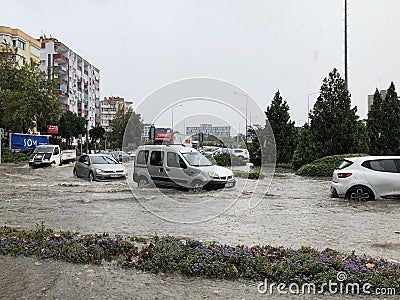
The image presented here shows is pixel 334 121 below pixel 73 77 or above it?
below

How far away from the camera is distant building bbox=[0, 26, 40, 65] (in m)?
60.2

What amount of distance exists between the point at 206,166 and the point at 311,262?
11.1m

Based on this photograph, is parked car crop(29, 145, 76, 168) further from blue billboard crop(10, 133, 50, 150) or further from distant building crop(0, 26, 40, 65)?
distant building crop(0, 26, 40, 65)

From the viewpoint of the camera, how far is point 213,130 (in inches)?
605

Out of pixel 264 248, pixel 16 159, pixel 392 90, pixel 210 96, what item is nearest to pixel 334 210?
pixel 210 96

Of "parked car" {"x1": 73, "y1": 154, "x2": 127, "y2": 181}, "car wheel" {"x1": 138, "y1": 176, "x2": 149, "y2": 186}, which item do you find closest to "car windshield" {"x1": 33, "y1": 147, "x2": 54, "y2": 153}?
"parked car" {"x1": 73, "y1": 154, "x2": 127, "y2": 181}

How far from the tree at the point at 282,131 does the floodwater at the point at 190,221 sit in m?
18.3

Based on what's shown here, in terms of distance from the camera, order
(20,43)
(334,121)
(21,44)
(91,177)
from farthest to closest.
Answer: (21,44), (20,43), (334,121), (91,177)

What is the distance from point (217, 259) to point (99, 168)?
16359 mm

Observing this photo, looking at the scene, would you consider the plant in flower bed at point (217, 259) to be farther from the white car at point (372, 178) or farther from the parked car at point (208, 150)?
the parked car at point (208, 150)

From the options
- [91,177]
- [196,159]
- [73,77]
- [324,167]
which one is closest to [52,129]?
[73,77]

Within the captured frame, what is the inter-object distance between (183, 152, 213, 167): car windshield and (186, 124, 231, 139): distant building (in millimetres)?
1015

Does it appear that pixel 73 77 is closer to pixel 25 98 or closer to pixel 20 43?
pixel 20 43

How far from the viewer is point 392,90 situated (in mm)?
29109
